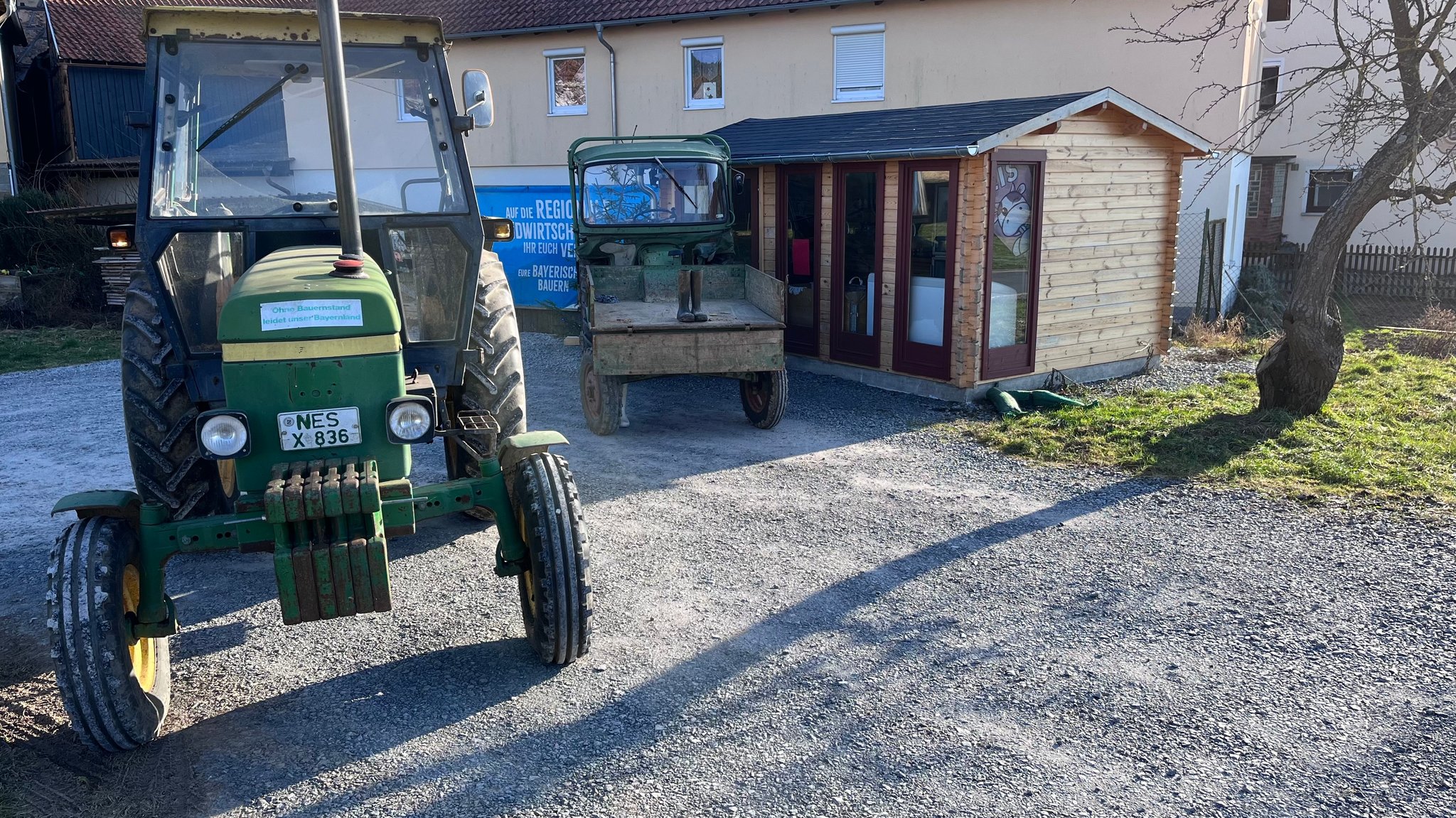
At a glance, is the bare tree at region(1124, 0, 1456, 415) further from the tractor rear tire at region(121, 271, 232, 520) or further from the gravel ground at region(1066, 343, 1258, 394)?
the tractor rear tire at region(121, 271, 232, 520)

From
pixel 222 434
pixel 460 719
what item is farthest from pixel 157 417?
pixel 460 719

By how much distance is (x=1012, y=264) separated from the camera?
10312mm

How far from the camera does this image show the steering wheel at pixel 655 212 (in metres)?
10.8

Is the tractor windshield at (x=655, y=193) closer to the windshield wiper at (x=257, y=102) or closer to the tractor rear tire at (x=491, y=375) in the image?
the tractor rear tire at (x=491, y=375)

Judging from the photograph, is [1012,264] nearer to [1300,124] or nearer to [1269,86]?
[1300,124]

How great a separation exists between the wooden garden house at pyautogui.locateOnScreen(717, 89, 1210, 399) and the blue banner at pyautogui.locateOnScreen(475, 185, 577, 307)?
3.56m

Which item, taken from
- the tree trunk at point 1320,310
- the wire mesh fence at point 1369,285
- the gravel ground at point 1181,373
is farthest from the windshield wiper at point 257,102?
the wire mesh fence at point 1369,285

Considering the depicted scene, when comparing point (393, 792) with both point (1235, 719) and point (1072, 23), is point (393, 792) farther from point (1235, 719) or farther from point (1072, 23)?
point (1072, 23)

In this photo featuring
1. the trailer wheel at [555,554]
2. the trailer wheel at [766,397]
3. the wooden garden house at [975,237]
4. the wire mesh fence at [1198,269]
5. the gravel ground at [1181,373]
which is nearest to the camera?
the trailer wheel at [555,554]

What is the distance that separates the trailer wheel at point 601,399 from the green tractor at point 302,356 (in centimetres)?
236

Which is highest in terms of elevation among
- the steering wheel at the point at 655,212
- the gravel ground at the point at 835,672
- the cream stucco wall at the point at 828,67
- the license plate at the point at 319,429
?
the cream stucco wall at the point at 828,67

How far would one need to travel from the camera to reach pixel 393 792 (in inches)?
148

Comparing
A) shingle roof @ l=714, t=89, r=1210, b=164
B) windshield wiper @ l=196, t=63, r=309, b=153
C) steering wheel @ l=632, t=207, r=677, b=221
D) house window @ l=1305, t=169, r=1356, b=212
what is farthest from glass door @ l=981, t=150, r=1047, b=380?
house window @ l=1305, t=169, r=1356, b=212

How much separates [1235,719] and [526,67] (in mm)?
20851
